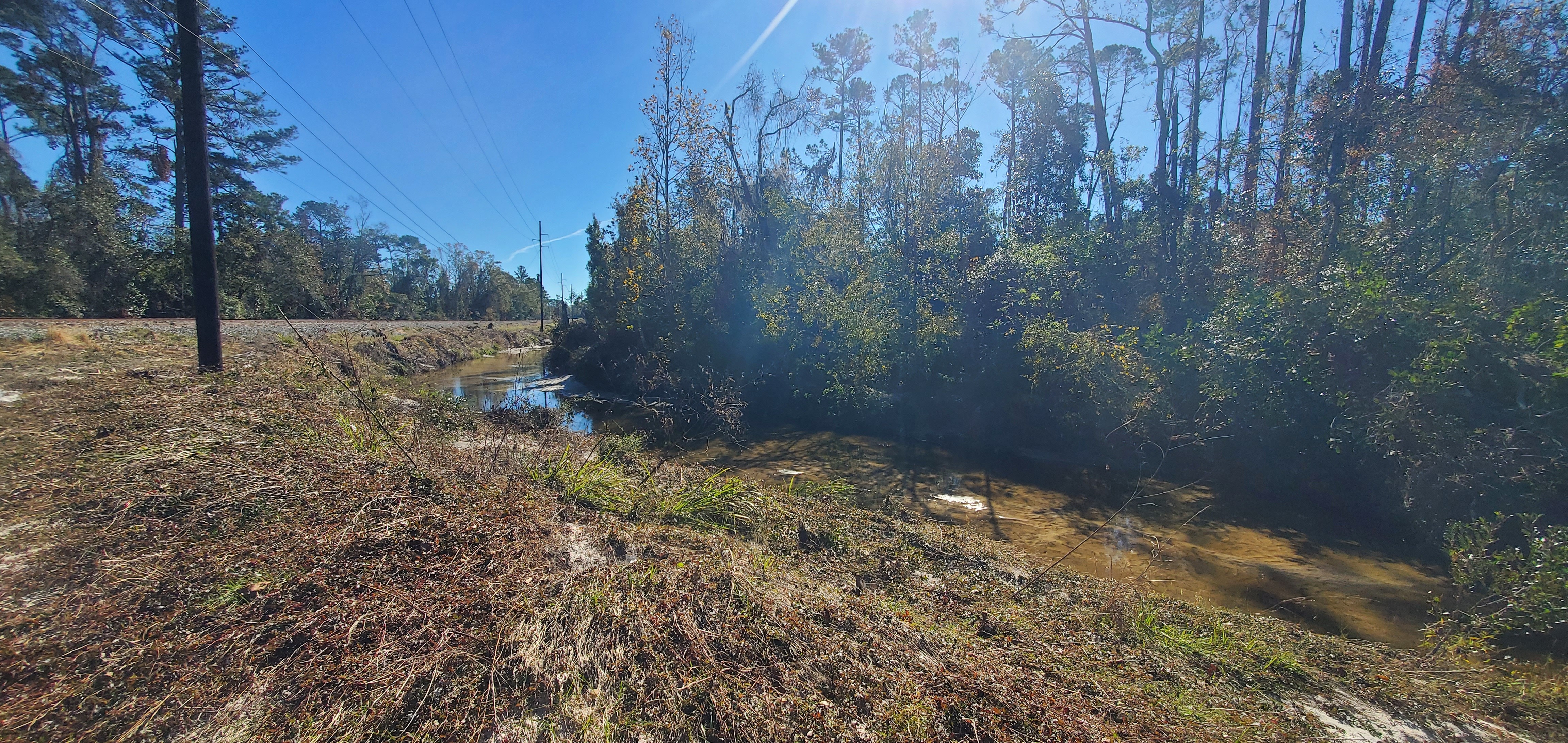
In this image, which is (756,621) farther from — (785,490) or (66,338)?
(66,338)

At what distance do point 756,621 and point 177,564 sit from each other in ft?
10.4

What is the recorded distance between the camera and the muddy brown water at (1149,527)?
538 centimetres

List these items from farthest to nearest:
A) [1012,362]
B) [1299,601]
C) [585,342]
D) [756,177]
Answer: [585,342] < [756,177] < [1012,362] < [1299,601]

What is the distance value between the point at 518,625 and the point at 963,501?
712 centimetres

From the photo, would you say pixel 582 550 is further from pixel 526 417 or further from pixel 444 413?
pixel 526 417

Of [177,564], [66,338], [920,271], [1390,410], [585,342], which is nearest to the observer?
[177,564]

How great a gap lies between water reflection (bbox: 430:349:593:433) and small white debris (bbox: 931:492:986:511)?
629 cm

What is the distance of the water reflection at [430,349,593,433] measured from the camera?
37.1ft

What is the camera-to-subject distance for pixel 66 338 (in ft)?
31.1

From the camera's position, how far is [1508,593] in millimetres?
4074

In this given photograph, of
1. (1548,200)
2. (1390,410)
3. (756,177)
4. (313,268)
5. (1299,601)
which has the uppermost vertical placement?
(756,177)

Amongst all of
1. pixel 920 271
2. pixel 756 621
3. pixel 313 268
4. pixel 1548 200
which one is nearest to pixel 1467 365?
pixel 1548 200

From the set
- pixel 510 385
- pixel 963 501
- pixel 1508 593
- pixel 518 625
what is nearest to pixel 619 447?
pixel 518 625

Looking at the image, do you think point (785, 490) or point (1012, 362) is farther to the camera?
point (1012, 362)
